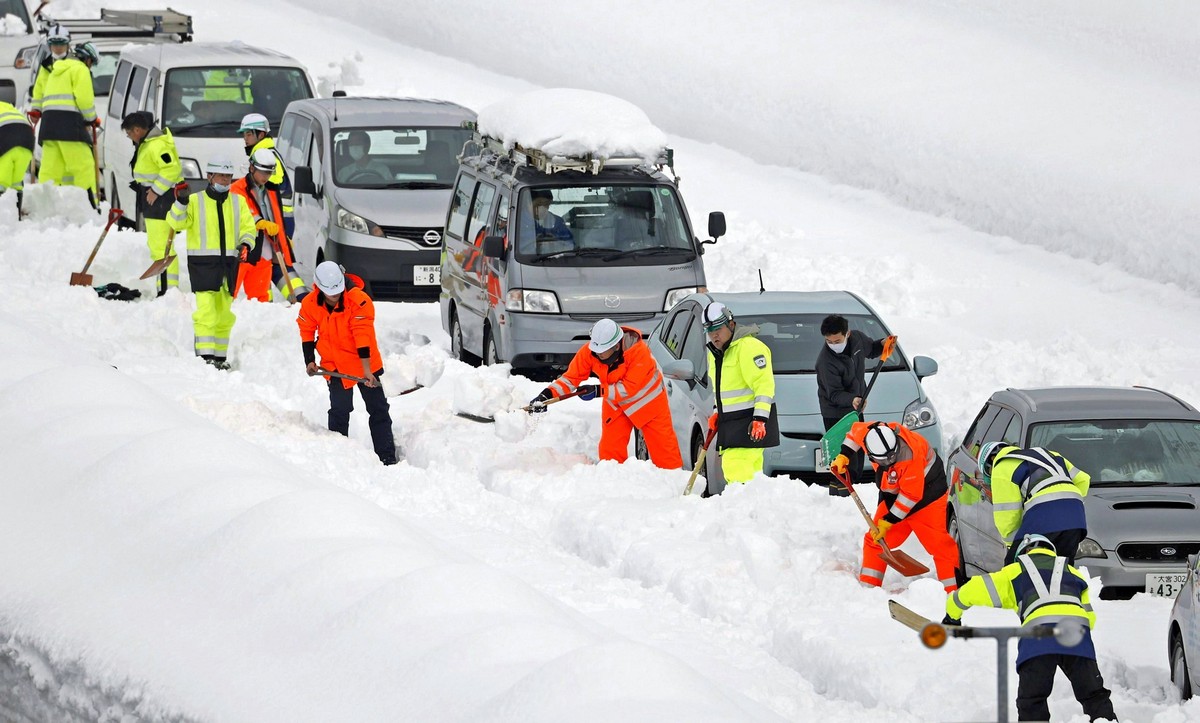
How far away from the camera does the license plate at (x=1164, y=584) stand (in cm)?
941

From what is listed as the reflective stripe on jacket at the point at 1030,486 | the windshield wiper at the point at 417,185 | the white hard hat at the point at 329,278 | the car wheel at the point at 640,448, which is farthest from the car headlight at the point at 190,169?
the reflective stripe on jacket at the point at 1030,486

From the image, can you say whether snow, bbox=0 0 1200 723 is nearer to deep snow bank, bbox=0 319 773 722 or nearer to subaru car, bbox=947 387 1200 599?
deep snow bank, bbox=0 319 773 722

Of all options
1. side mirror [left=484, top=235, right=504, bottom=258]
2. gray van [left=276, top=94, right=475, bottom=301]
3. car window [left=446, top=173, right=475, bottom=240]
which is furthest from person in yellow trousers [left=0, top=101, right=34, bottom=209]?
side mirror [left=484, top=235, right=504, bottom=258]

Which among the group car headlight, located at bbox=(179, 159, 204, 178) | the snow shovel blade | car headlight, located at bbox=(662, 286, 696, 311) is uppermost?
car headlight, located at bbox=(662, 286, 696, 311)

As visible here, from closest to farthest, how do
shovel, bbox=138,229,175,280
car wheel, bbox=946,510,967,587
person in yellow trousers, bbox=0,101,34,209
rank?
car wheel, bbox=946,510,967,587 → shovel, bbox=138,229,175,280 → person in yellow trousers, bbox=0,101,34,209

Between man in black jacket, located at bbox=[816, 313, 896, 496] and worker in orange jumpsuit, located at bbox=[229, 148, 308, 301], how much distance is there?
5.79m

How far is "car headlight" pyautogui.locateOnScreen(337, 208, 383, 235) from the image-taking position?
16266mm

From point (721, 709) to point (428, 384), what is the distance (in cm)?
878

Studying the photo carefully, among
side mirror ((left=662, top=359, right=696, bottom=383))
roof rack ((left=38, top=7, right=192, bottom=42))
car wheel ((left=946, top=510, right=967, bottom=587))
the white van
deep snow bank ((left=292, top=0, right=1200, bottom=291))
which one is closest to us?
car wheel ((left=946, top=510, right=967, bottom=587))

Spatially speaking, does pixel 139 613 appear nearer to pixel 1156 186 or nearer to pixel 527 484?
pixel 527 484

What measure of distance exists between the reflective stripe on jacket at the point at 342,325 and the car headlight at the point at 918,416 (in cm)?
377

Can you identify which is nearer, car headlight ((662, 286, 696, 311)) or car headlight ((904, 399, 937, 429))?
car headlight ((904, 399, 937, 429))

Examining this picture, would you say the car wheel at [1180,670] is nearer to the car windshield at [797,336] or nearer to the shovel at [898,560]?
the shovel at [898,560]

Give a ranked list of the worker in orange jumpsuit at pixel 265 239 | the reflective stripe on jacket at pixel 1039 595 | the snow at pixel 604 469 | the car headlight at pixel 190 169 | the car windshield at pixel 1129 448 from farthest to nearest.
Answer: the car headlight at pixel 190 169 < the worker in orange jumpsuit at pixel 265 239 < the car windshield at pixel 1129 448 < the reflective stripe on jacket at pixel 1039 595 < the snow at pixel 604 469
